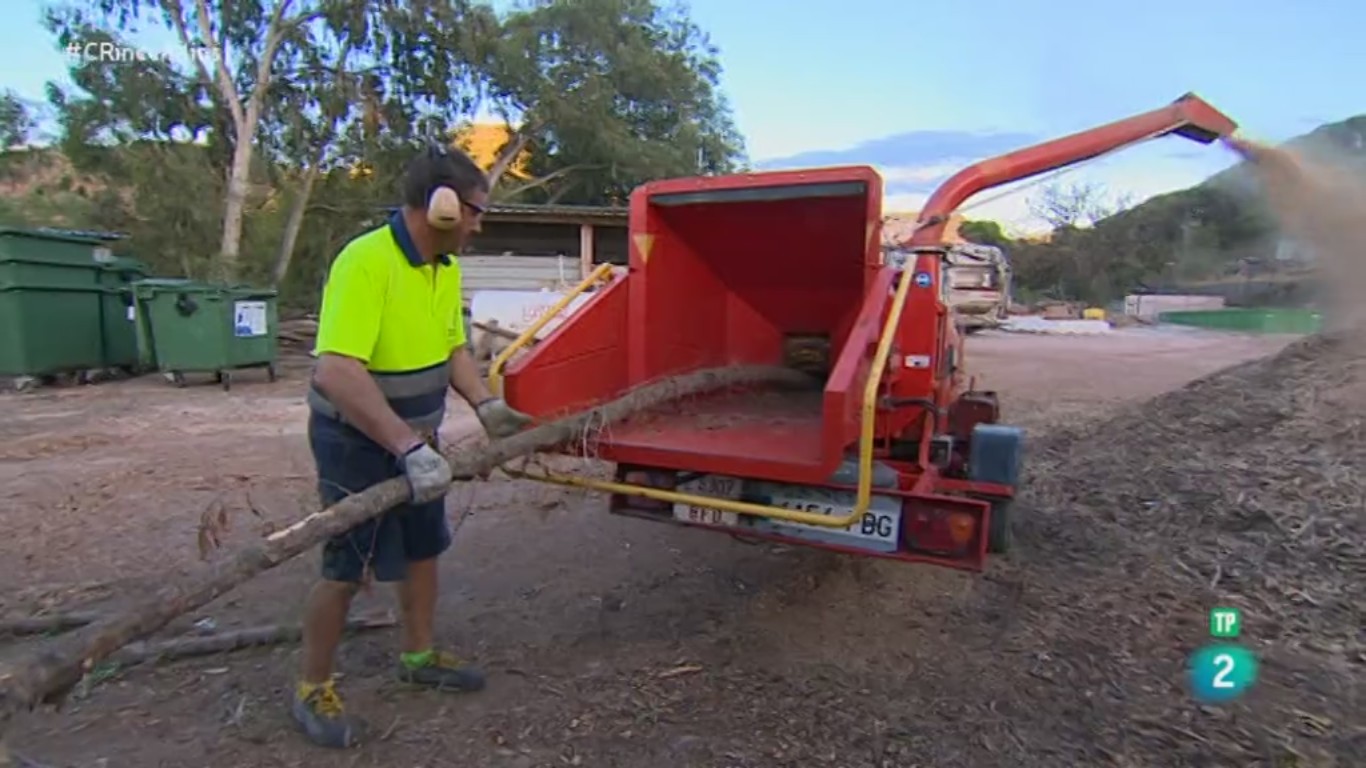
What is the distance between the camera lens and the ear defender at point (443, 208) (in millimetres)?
2934

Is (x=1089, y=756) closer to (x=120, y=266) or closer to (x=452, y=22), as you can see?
(x=120, y=266)

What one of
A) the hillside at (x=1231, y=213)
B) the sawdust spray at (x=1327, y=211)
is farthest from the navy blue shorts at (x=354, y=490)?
the hillside at (x=1231, y=213)

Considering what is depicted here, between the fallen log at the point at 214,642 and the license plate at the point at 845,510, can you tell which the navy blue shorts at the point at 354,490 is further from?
the license plate at the point at 845,510

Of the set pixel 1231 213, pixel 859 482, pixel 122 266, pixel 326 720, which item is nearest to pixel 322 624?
pixel 326 720

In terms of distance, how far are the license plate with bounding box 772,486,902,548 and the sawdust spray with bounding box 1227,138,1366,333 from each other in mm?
5498

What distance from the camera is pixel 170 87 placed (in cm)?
2233

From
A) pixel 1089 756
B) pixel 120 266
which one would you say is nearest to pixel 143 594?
pixel 1089 756

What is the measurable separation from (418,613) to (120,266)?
11510mm

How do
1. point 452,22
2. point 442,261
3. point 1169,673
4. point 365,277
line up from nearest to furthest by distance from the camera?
point 365,277
point 442,261
point 1169,673
point 452,22

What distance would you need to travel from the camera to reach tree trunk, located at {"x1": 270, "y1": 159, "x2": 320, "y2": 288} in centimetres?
2172

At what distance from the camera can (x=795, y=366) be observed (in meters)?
5.34

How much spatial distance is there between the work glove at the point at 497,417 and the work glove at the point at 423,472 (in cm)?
63

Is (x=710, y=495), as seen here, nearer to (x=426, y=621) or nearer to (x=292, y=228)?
(x=426, y=621)

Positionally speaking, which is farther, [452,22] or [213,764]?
[452,22]
